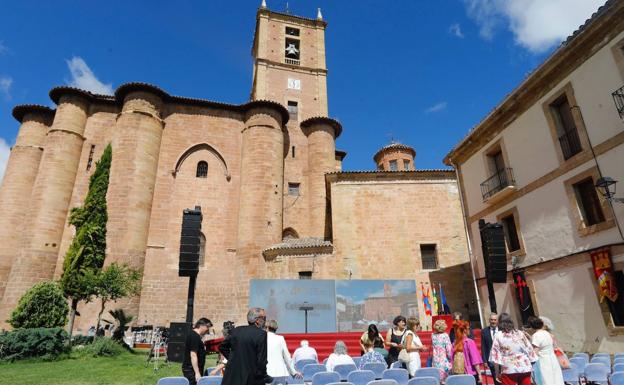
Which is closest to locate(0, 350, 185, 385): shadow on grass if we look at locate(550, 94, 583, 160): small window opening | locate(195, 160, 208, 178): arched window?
locate(195, 160, 208, 178): arched window

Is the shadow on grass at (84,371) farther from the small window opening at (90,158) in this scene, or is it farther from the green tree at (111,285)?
the small window opening at (90,158)

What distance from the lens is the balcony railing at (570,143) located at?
35.4ft

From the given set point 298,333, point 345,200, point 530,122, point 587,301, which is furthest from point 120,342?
point 530,122

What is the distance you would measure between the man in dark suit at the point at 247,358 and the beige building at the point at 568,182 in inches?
385

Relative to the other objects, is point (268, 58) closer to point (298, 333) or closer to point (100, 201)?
point (100, 201)

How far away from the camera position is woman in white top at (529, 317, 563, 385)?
15.3 ft

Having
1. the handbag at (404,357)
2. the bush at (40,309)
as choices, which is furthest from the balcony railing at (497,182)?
the bush at (40,309)

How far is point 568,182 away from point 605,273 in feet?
9.02

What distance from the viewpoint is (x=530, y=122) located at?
12.3 meters

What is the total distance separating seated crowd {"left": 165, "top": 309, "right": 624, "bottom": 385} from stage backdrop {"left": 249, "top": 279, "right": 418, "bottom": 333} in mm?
9106

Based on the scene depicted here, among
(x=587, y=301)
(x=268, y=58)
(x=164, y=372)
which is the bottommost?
(x=164, y=372)

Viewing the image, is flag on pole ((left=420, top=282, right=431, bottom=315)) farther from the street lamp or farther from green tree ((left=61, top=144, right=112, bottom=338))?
green tree ((left=61, top=144, right=112, bottom=338))

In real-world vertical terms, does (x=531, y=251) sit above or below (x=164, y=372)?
above

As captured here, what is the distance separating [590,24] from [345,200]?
41.5ft
